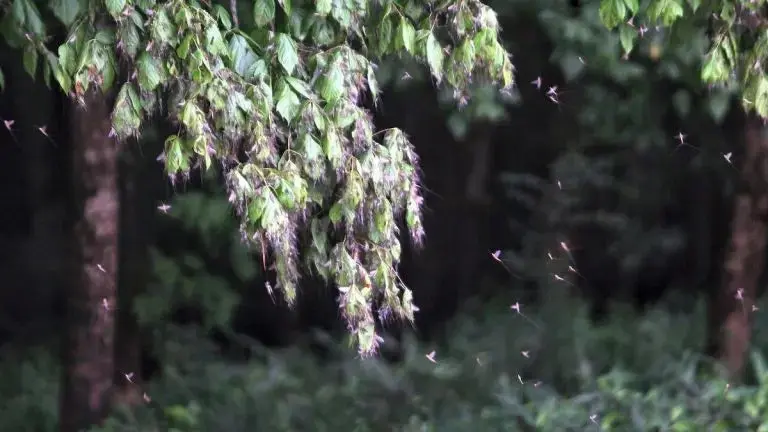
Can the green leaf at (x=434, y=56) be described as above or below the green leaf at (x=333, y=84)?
above

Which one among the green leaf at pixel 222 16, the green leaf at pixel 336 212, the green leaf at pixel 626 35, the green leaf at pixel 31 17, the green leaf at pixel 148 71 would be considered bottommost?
the green leaf at pixel 336 212

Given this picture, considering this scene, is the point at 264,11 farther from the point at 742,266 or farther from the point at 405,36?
the point at 742,266

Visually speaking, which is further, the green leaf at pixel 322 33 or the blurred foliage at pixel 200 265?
the blurred foliage at pixel 200 265

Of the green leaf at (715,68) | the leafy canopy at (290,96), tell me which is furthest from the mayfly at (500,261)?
the leafy canopy at (290,96)

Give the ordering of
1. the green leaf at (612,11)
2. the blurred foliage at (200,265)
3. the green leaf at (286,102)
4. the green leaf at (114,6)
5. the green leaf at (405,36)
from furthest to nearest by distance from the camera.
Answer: the blurred foliage at (200,265)
the green leaf at (612,11)
the green leaf at (405,36)
the green leaf at (286,102)
the green leaf at (114,6)

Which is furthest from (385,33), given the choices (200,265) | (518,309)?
(518,309)

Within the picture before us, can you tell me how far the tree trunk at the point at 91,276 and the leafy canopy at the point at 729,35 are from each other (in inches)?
128

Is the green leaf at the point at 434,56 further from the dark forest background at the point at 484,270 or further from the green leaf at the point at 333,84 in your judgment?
the dark forest background at the point at 484,270

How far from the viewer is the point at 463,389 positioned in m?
7.52

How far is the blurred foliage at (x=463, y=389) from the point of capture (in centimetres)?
691

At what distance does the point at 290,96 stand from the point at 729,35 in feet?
8.43

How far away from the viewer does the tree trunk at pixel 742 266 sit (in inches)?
288

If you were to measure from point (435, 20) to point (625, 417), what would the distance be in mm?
3410

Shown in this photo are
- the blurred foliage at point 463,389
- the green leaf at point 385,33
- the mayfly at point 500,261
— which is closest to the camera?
the green leaf at point 385,33
